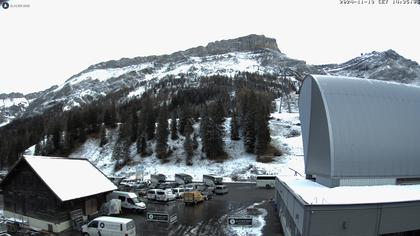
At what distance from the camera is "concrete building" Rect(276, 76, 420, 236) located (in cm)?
2595

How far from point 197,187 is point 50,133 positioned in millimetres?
77023

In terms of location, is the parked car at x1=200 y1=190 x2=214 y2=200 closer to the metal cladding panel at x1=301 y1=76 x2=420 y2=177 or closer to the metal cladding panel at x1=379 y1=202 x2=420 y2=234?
the metal cladding panel at x1=301 y1=76 x2=420 y2=177

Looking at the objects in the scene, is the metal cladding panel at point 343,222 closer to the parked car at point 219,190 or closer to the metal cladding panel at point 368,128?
the metal cladding panel at point 368,128

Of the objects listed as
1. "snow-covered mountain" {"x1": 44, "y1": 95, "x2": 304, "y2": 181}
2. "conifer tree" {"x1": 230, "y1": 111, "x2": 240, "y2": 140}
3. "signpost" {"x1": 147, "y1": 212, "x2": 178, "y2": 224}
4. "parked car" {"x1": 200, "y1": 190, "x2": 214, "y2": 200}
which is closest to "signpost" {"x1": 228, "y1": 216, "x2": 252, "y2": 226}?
"signpost" {"x1": 147, "y1": 212, "x2": 178, "y2": 224}

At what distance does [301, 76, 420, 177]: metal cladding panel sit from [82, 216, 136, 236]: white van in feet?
50.3

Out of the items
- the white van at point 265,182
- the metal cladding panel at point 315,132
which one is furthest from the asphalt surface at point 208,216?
the white van at point 265,182

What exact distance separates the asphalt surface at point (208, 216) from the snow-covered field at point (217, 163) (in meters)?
25.9

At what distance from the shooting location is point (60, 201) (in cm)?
2819

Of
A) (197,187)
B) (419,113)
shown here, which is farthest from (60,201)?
(419,113)

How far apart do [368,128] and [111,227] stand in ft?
68.8

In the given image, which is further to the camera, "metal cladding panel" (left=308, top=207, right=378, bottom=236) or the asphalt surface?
the asphalt surface

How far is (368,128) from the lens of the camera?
94.3ft

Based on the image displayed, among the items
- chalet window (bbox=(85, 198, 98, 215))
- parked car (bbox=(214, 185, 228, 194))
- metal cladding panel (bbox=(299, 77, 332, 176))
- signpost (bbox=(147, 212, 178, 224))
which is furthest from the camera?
parked car (bbox=(214, 185, 228, 194))

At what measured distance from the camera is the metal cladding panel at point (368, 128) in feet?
91.0
